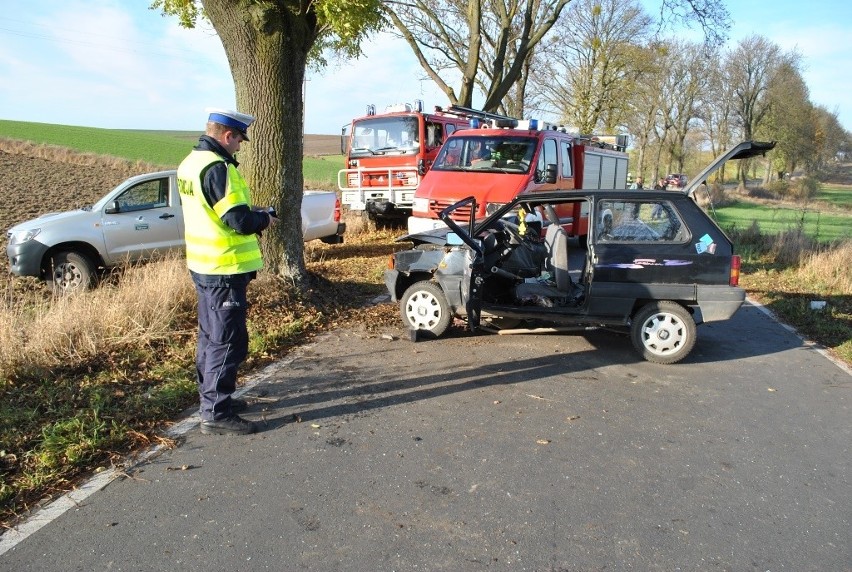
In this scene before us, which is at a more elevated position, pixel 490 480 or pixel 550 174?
pixel 550 174

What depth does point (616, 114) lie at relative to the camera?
1335 inches

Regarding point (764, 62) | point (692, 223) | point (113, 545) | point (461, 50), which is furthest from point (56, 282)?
point (764, 62)

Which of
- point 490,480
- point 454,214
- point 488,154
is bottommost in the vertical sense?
point 490,480

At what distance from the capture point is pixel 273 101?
7.08m

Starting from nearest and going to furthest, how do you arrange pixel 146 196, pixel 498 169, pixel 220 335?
pixel 220 335 → pixel 146 196 → pixel 498 169

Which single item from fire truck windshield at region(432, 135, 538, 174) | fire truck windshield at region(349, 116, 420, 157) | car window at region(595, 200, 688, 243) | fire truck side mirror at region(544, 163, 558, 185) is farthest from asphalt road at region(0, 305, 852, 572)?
fire truck windshield at region(349, 116, 420, 157)

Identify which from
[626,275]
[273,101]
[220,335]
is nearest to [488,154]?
[273,101]

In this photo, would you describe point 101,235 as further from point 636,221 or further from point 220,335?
point 636,221

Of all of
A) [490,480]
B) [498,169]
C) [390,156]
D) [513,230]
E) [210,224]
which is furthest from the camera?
[390,156]

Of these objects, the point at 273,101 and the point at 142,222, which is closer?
the point at 273,101

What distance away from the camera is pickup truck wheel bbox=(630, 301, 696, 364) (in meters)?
5.74

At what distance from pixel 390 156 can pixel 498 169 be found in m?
4.41

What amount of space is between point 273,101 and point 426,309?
9.98ft

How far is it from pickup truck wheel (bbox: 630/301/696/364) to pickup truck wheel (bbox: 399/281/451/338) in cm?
188
